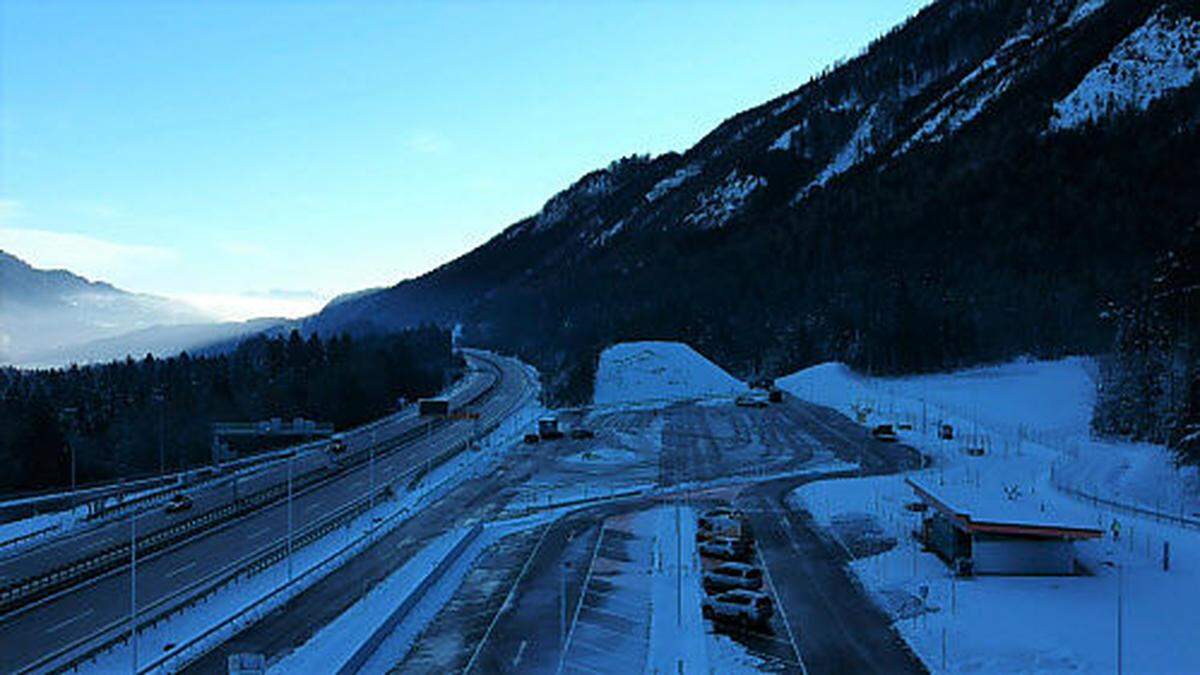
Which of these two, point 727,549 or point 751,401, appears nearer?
point 727,549

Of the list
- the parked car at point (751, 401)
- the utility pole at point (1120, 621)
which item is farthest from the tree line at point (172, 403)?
the utility pole at point (1120, 621)

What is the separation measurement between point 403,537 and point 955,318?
117987 millimetres

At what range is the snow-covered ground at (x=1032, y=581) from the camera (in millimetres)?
33344

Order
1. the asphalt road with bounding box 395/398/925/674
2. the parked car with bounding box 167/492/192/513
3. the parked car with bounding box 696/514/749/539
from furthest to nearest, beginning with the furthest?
1. the parked car with bounding box 167/492/192/513
2. the parked car with bounding box 696/514/749/539
3. the asphalt road with bounding box 395/398/925/674

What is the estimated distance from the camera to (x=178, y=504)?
6781 centimetres

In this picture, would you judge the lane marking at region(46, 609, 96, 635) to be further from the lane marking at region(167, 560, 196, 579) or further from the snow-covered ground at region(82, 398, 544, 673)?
the lane marking at region(167, 560, 196, 579)

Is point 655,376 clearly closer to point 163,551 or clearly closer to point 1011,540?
point 163,551

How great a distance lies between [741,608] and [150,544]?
33514mm

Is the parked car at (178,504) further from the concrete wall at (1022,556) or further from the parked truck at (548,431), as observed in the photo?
the concrete wall at (1022,556)

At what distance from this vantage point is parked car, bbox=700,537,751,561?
47812mm

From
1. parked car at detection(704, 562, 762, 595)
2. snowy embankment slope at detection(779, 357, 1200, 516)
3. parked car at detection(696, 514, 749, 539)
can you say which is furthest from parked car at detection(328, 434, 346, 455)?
parked car at detection(704, 562, 762, 595)

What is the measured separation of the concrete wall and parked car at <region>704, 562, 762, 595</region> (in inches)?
384

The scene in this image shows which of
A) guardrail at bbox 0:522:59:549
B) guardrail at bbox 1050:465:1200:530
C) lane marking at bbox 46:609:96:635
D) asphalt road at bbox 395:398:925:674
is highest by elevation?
guardrail at bbox 1050:465:1200:530

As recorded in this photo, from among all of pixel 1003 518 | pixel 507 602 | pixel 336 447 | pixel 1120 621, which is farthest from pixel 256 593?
pixel 336 447
